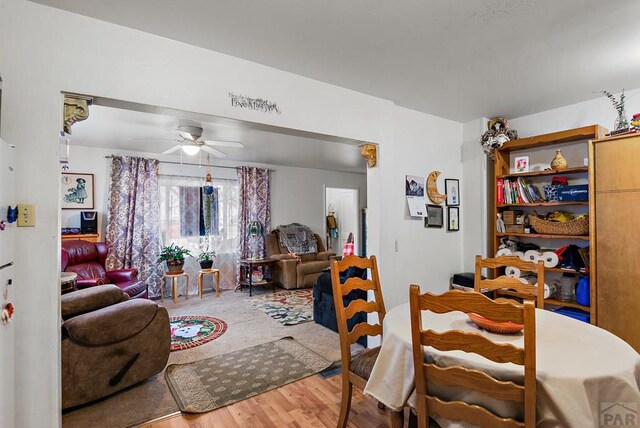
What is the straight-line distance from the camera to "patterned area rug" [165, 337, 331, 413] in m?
2.28

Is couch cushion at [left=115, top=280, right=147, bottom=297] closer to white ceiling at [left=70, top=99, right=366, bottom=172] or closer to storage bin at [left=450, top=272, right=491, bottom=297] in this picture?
white ceiling at [left=70, top=99, right=366, bottom=172]

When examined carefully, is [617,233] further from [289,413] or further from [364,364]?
[289,413]

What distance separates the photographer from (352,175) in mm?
7605

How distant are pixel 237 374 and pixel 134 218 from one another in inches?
134

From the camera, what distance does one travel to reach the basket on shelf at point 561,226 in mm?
2848

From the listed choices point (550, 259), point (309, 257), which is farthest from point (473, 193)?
point (309, 257)

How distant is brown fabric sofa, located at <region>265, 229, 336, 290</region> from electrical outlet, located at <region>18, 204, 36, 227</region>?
13.4ft

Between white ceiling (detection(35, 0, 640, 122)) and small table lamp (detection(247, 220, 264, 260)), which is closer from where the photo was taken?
white ceiling (detection(35, 0, 640, 122))

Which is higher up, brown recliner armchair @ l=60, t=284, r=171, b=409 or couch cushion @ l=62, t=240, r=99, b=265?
couch cushion @ l=62, t=240, r=99, b=265

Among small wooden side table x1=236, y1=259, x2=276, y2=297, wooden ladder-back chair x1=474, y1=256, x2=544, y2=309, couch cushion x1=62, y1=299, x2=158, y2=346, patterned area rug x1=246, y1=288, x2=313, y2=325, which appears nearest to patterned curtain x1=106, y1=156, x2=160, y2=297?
small wooden side table x1=236, y1=259, x2=276, y2=297

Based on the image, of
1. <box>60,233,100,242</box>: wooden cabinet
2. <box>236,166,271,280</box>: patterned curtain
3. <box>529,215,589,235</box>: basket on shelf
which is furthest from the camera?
<box>236,166,271,280</box>: patterned curtain

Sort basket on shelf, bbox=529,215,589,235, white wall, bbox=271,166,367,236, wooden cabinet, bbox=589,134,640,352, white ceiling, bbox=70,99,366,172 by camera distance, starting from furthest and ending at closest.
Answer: white wall, bbox=271,166,367,236, white ceiling, bbox=70,99,366,172, basket on shelf, bbox=529,215,589,235, wooden cabinet, bbox=589,134,640,352

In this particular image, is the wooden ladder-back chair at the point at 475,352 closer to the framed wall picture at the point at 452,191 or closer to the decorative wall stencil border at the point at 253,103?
the decorative wall stencil border at the point at 253,103

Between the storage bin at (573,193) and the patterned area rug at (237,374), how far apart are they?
2.72m
